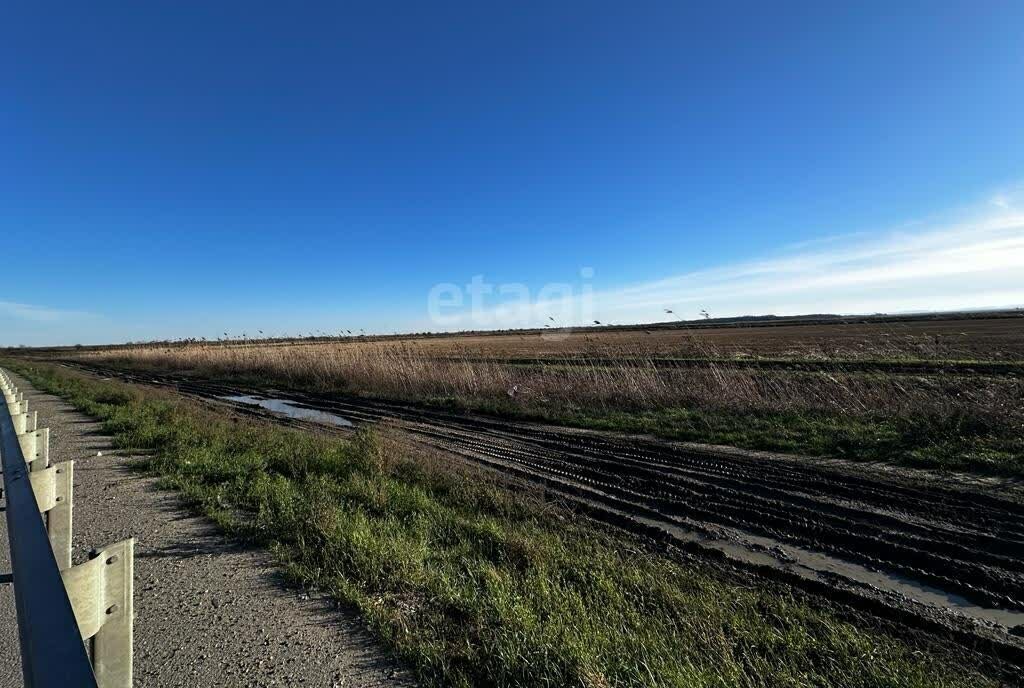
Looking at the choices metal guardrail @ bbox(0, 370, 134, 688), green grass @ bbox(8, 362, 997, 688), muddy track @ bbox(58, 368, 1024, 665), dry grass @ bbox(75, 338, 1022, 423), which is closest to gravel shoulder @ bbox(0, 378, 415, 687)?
green grass @ bbox(8, 362, 997, 688)

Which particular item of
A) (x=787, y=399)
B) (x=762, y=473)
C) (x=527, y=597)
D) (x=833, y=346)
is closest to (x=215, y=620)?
(x=527, y=597)

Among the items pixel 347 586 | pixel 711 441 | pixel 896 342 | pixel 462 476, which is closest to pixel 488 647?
pixel 347 586

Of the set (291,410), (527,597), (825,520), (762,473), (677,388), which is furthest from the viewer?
(291,410)

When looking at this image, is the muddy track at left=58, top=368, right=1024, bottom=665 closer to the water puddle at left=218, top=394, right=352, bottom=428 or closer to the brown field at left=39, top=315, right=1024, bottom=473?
the brown field at left=39, top=315, right=1024, bottom=473

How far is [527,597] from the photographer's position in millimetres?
3482

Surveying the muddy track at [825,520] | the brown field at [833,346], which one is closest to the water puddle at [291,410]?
the muddy track at [825,520]

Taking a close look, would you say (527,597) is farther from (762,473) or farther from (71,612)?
(762,473)

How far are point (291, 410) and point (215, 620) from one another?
43.5ft

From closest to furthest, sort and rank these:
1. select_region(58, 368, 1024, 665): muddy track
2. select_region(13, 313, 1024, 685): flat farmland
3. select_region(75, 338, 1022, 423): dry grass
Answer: select_region(58, 368, 1024, 665): muddy track < select_region(13, 313, 1024, 685): flat farmland < select_region(75, 338, 1022, 423): dry grass

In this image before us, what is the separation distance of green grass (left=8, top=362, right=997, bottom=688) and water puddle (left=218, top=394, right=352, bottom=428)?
21.8 feet

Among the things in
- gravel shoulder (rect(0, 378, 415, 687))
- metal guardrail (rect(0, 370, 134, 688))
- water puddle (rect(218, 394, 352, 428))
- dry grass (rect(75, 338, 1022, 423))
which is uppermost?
metal guardrail (rect(0, 370, 134, 688))

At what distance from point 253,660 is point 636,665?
2.22 meters

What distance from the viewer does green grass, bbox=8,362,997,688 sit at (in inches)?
110

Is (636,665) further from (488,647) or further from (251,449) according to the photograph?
(251,449)
